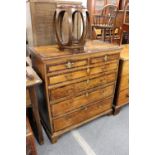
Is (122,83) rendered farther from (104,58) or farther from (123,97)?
(104,58)

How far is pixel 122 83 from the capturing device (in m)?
1.83

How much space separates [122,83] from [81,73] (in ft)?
2.25

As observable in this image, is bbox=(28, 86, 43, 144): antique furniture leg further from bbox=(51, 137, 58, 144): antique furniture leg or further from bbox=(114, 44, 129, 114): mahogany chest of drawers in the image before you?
bbox=(114, 44, 129, 114): mahogany chest of drawers

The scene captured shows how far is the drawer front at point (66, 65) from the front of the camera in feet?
3.95

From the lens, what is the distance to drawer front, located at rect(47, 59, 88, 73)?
1205 mm

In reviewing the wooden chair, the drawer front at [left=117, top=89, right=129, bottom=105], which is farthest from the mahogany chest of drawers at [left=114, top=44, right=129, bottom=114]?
the wooden chair

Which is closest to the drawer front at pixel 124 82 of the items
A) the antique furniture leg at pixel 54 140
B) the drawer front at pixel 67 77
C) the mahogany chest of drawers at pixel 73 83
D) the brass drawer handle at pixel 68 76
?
the mahogany chest of drawers at pixel 73 83

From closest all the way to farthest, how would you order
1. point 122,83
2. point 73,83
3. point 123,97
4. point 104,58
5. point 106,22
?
point 73,83, point 104,58, point 122,83, point 123,97, point 106,22

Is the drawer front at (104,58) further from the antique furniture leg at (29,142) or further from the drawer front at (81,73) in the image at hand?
the antique furniture leg at (29,142)

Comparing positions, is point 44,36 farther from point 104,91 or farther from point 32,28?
point 104,91

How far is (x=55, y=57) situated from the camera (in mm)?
1182

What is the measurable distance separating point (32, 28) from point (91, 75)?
764 millimetres

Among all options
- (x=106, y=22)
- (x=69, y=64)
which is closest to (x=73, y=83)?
(x=69, y=64)
